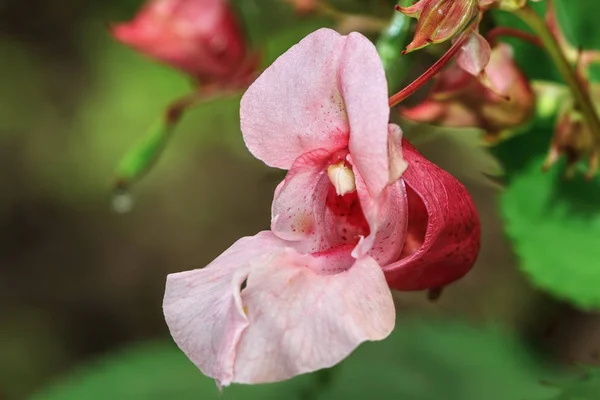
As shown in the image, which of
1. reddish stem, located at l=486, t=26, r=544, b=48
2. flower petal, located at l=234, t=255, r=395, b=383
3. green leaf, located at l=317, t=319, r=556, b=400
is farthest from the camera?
green leaf, located at l=317, t=319, r=556, b=400

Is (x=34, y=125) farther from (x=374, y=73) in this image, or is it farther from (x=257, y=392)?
(x=374, y=73)

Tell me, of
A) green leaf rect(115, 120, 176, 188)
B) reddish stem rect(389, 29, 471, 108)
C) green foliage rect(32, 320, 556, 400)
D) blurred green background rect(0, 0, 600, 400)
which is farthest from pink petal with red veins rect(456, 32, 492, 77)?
blurred green background rect(0, 0, 600, 400)

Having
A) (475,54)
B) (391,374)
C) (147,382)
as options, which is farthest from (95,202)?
(475,54)

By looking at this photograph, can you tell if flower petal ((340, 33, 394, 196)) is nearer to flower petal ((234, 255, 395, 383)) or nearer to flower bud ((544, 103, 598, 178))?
flower petal ((234, 255, 395, 383))

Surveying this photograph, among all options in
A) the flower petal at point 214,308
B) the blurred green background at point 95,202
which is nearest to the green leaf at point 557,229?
the flower petal at point 214,308

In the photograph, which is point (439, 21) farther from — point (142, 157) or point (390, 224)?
point (142, 157)

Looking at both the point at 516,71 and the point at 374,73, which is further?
the point at 516,71

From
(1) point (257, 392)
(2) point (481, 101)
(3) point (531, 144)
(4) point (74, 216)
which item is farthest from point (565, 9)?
(4) point (74, 216)
